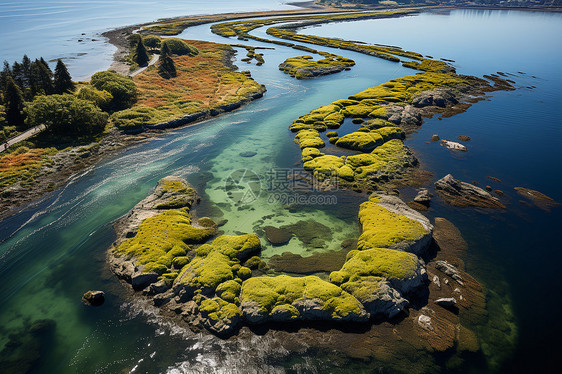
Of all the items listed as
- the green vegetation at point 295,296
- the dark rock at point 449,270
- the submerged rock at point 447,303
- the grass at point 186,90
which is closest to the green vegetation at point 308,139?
the grass at point 186,90

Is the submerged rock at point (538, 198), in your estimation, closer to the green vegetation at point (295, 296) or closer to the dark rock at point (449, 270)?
the dark rock at point (449, 270)

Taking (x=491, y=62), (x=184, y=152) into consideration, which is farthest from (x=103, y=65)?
(x=491, y=62)

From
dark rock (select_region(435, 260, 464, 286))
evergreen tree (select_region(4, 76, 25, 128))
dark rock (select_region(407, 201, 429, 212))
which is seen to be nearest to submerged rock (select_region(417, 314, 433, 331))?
→ dark rock (select_region(435, 260, 464, 286))

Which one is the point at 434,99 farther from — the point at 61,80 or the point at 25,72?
the point at 25,72

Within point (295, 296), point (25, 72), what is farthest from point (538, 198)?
point (25, 72)

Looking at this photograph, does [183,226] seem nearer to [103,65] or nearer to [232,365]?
[232,365]

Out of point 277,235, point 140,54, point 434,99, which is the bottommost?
point 277,235
